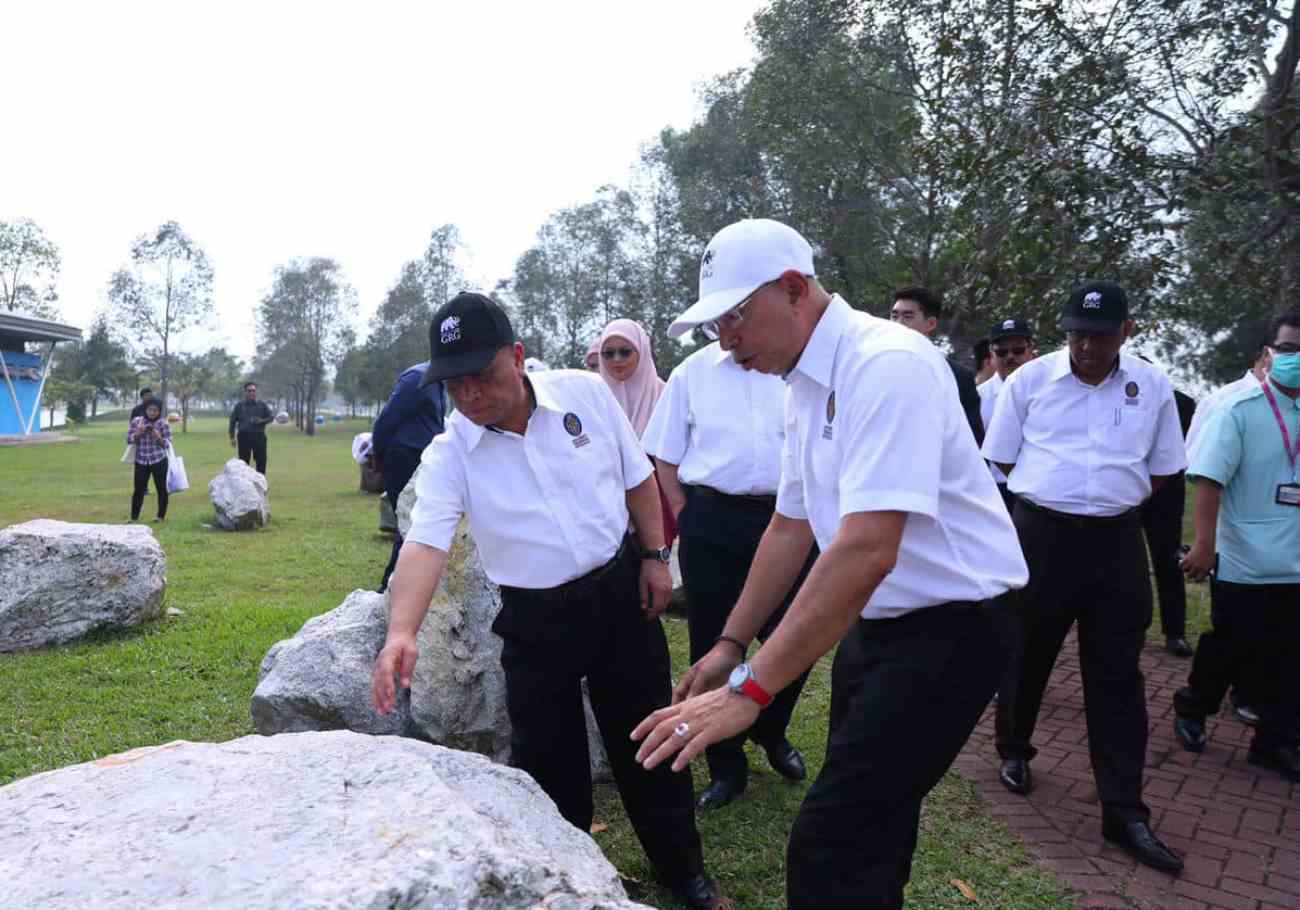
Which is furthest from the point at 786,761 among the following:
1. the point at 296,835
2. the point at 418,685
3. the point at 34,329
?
the point at 34,329

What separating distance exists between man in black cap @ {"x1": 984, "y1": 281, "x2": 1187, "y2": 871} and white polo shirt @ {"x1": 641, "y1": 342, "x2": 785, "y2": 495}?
1.11 metres

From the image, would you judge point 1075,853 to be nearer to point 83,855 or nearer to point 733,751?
point 733,751

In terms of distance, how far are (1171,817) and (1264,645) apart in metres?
1.09

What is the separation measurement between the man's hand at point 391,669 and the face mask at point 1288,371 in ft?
13.0

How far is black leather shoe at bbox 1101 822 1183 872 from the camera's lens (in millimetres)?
3361

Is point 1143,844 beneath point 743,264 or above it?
beneath

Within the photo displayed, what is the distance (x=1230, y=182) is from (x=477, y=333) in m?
6.72

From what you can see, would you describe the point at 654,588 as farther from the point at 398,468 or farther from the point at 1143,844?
the point at 398,468

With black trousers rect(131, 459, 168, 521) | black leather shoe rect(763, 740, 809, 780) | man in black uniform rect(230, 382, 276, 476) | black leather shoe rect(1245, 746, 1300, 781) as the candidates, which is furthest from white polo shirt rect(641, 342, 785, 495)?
man in black uniform rect(230, 382, 276, 476)

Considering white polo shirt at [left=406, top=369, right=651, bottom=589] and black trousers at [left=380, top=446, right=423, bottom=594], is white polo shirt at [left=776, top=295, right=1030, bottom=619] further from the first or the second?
black trousers at [left=380, top=446, right=423, bottom=594]

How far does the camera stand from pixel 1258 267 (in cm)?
783

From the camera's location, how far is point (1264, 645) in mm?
4363

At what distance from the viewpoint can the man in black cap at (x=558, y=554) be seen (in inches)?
105

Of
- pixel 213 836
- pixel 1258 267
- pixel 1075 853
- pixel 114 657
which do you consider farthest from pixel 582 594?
pixel 1258 267
